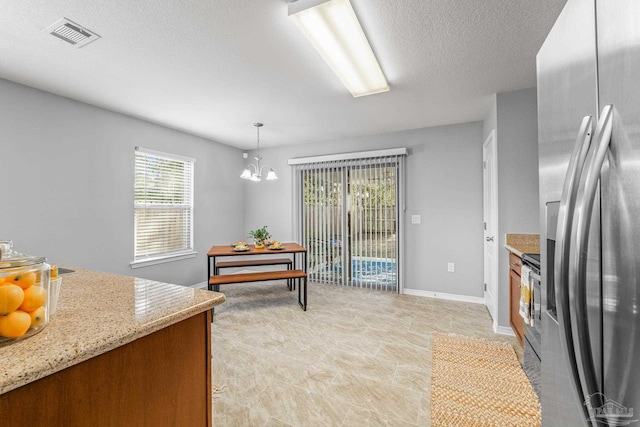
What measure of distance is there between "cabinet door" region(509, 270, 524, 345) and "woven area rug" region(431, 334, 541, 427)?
0.23 m

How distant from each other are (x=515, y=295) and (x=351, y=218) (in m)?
2.60

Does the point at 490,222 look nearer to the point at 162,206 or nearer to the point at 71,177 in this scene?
the point at 162,206

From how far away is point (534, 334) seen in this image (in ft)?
5.53

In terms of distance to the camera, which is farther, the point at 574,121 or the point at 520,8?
the point at 520,8

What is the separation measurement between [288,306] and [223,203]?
242cm

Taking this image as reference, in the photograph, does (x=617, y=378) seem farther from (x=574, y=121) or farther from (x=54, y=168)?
(x=54, y=168)

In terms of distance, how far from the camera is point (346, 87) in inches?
107

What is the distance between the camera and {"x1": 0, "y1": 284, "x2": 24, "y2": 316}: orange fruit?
0.65 m

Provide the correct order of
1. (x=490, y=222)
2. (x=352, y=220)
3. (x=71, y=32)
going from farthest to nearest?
(x=352, y=220), (x=490, y=222), (x=71, y=32)

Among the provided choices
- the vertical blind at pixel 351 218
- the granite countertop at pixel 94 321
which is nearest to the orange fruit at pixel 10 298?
the granite countertop at pixel 94 321

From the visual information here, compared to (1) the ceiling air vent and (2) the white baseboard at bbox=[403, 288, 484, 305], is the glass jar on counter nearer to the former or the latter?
(1) the ceiling air vent

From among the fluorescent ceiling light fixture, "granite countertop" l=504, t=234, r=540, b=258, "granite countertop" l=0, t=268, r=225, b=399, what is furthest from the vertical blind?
"granite countertop" l=0, t=268, r=225, b=399

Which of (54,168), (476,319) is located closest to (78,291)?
(54,168)

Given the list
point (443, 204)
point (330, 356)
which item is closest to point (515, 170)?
point (443, 204)
